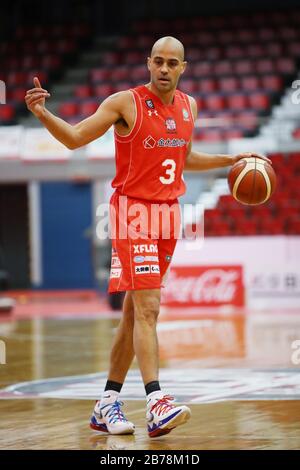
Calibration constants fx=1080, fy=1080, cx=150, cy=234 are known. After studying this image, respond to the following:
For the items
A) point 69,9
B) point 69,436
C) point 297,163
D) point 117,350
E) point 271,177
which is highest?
point 69,9

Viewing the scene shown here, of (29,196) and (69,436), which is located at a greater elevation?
(29,196)

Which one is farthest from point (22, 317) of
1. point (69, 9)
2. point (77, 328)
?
point (69, 9)

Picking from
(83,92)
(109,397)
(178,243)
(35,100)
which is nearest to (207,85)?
(83,92)

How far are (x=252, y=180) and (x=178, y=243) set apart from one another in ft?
37.4

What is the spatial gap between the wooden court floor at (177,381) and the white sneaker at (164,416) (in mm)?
71

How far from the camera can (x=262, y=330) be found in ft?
43.2

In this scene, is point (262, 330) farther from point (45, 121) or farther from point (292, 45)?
point (292, 45)

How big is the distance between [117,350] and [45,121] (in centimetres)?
137

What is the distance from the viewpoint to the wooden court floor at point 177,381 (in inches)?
219

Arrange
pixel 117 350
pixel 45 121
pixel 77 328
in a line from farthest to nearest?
1. pixel 77 328
2. pixel 117 350
3. pixel 45 121

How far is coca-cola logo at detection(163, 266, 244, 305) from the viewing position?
17484 millimetres

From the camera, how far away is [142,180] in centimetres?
589

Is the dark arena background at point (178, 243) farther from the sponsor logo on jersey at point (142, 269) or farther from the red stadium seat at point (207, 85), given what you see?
the sponsor logo on jersey at point (142, 269)

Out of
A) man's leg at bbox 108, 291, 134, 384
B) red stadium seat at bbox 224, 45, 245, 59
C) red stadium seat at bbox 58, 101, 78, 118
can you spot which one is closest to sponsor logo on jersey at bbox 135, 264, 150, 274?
man's leg at bbox 108, 291, 134, 384
